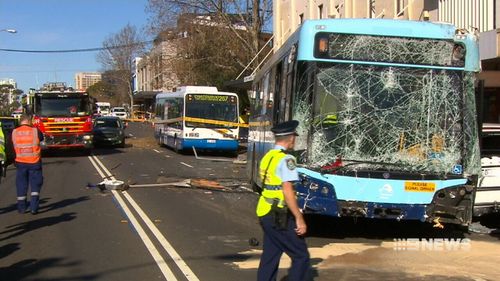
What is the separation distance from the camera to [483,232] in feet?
31.5

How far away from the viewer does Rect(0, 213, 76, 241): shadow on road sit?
29.6ft

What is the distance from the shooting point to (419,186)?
7.89 metres

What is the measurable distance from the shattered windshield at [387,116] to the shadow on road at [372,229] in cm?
158

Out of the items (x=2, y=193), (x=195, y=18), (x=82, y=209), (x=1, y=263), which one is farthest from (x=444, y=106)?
(x=195, y=18)

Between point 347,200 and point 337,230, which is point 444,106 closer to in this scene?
point 347,200

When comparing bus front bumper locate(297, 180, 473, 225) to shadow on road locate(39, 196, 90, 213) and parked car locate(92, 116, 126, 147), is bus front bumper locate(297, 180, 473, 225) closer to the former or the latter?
shadow on road locate(39, 196, 90, 213)

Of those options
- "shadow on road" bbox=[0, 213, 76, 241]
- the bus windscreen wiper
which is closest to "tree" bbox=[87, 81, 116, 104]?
"shadow on road" bbox=[0, 213, 76, 241]

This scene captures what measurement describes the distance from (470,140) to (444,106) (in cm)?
58

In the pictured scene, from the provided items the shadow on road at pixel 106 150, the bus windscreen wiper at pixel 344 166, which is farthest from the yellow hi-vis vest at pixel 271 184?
the shadow on road at pixel 106 150

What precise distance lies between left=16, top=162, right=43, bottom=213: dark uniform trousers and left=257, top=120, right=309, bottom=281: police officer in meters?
6.93

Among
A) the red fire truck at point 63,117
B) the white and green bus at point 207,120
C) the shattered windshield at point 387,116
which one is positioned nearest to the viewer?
the shattered windshield at point 387,116

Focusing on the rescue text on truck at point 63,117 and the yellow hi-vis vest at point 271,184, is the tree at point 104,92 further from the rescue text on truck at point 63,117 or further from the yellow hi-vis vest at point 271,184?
the yellow hi-vis vest at point 271,184

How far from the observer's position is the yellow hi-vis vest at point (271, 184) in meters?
5.11

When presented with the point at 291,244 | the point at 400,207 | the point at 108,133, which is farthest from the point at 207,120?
the point at 291,244
